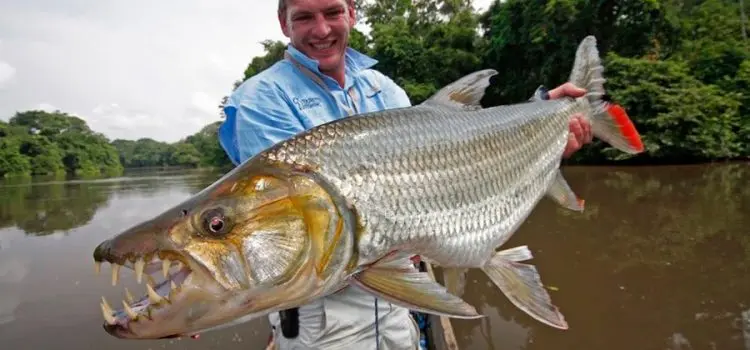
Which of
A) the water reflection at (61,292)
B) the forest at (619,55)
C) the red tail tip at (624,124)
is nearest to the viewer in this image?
the red tail tip at (624,124)

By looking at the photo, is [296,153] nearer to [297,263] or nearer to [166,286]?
[297,263]

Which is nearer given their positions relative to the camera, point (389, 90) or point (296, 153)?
point (296, 153)

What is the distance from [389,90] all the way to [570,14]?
23.3 m

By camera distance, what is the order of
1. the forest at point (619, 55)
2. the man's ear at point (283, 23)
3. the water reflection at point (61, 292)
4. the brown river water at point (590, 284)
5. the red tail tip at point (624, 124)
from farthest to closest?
1. the forest at point (619, 55)
2. the water reflection at point (61, 292)
3. the brown river water at point (590, 284)
4. the red tail tip at point (624, 124)
5. the man's ear at point (283, 23)

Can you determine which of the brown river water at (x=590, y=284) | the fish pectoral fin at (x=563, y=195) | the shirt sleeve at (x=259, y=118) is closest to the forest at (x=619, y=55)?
the brown river water at (x=590, y=284)

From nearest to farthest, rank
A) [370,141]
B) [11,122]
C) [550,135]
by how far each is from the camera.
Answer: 1. [370,141]
2. [550,135]
3. [11,122]

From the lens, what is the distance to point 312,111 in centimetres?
236

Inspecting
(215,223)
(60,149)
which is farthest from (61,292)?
(60,149)

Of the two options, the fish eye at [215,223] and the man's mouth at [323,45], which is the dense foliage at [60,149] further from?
the fish eye at [215,223]

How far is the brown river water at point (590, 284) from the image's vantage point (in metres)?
5.41

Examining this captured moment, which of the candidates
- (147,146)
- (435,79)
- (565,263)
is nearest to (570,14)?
(435,79)

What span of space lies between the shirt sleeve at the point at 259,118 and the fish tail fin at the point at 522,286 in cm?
110

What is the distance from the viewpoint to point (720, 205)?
36.1 ft

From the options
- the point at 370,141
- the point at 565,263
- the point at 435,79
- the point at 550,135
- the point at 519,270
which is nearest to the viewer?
the point at 370,141
